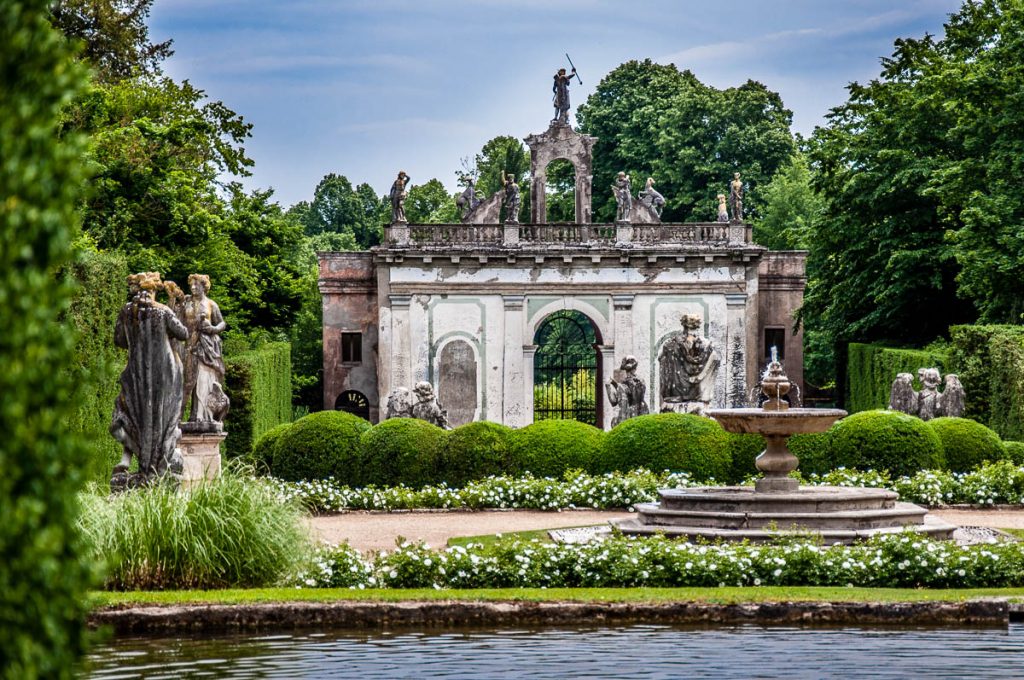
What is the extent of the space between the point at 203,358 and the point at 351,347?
2516 cm

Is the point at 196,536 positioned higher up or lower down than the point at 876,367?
lower down

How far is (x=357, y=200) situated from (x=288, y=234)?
39324 millimetres

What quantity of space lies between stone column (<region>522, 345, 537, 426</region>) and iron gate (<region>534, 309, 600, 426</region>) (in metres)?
0.64

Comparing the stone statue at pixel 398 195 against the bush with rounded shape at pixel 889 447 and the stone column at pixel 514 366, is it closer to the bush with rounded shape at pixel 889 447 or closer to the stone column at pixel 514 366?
the stone column at pixel 514 366

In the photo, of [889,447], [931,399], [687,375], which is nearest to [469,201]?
[687,375]

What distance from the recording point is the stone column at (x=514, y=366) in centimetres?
4531

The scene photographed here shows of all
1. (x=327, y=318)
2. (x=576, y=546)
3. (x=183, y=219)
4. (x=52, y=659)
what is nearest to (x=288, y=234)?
(x=327, y=318)

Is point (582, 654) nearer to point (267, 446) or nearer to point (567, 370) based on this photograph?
point (267, 446)

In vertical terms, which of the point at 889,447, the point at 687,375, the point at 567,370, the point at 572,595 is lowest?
the point at 572,595

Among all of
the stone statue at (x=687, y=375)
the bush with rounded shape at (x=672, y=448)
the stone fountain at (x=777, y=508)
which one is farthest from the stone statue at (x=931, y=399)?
the stone fountain at (x=777, y=508)

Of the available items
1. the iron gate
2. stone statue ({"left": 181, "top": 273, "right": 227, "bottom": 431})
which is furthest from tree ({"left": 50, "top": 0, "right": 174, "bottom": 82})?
stone statue ({"left": 181, "top": 273, "right": 227, "bottom": 431})

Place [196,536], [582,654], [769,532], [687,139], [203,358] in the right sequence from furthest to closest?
[687,139] < [203,358] < [769,532] < [196,536] < [582,654]

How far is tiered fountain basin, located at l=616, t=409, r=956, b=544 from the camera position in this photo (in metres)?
18.2

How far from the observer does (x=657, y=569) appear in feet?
48.9
